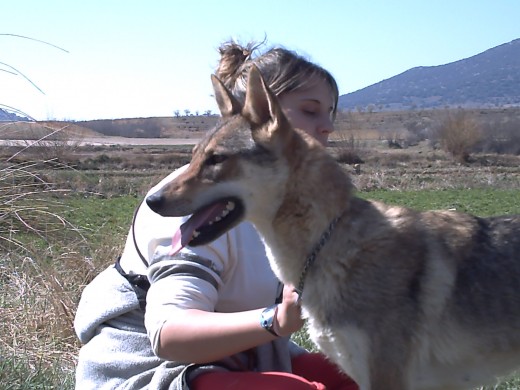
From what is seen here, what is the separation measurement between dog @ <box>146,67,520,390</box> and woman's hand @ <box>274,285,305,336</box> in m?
0.07

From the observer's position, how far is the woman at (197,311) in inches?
122

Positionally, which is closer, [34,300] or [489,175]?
[34,300]

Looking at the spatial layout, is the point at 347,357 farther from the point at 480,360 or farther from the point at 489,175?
the point at 489,175

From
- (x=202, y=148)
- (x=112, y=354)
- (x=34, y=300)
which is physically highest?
(x=202, y=148)

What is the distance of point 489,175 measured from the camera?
139ft

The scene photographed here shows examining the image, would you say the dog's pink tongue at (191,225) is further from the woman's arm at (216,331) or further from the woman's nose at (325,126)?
the woman's nose at (325,126)

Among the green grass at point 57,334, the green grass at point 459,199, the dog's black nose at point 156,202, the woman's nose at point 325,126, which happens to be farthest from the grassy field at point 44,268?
the green grass at point 459,199

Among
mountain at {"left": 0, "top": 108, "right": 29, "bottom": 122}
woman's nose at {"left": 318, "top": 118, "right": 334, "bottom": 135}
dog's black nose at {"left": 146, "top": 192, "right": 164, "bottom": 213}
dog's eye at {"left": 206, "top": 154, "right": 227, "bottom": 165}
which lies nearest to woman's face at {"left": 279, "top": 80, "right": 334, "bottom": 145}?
woman's nose at {"left": 318, "top": 118, "right": 334, "bottom": 135}

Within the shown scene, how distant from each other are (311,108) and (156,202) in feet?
3.75

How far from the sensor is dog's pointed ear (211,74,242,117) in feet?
11.4

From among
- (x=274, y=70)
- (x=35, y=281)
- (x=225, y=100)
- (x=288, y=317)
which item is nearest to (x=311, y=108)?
(x=274, y=70)

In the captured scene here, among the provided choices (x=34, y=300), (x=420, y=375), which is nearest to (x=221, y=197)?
(x=420, y=375)

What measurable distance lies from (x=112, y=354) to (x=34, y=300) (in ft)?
9.72

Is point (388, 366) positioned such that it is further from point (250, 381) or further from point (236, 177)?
point (236, 177)
